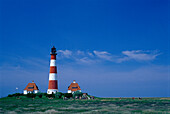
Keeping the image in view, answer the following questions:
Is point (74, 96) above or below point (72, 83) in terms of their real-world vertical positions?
below

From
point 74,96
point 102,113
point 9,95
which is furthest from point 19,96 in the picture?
A: point 102,113

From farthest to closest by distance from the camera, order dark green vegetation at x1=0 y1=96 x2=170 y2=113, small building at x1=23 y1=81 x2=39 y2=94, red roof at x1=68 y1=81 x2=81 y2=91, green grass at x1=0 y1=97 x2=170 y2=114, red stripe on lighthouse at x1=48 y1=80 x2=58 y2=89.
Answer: red roof at x1=68 y1=81 x2=81 y2=91 → small building at x1=23 y1=81 x2=39 y2=94 → red stripe on lighthouse at x1=48 y1=80 x2=58 y2=89 → dark green vegetation at x1=0 y1=96 x2=170 y2=113 → green grass at x1=0 y1=97 x2=170 y2=114

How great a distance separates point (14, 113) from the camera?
2984 centimetres

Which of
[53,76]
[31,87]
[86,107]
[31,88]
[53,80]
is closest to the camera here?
[86,107]

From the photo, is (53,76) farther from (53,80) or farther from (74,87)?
(74,87)


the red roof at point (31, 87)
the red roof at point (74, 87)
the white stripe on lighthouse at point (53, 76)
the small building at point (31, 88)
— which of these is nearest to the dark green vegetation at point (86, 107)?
the white stripe on lighthouse at point (53, 76)

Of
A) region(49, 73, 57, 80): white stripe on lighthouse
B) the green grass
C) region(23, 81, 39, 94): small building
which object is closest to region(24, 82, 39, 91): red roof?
region(23, 81, 39, 94): small building

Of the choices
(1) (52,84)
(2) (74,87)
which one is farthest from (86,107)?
(2) (74,87)

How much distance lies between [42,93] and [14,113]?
57.3m

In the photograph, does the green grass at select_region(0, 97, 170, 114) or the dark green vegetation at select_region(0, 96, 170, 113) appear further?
the dark green vegetation at select_region(0, 96, 170, 113)

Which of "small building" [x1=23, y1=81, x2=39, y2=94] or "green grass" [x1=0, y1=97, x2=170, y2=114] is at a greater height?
"small building" [x1=23, y1=81, x2=39, y2=94]

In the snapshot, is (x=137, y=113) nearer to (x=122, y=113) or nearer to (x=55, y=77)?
(x=122, y=113)

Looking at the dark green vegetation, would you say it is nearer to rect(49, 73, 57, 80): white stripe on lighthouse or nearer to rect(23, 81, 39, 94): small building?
rect(49, 73, 57, 80): white stripe on lighthouse

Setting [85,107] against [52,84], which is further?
[52,84]
